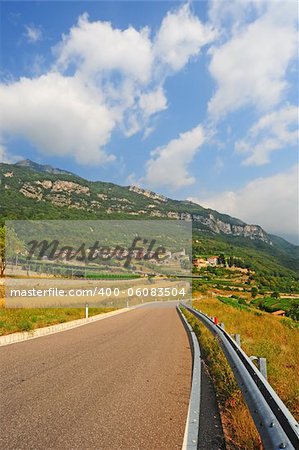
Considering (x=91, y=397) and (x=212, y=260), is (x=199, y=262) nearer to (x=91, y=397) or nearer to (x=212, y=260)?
(x=212, y=260)

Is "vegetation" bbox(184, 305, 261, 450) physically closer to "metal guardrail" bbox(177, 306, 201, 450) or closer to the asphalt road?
"metal guardrail" bbox(177, 306, 201, 450)

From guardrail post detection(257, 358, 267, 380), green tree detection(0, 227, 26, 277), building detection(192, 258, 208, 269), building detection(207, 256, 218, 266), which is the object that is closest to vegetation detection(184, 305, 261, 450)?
guardrail post detection(257, 358, 267, 380)

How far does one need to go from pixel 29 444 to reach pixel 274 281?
468 ft

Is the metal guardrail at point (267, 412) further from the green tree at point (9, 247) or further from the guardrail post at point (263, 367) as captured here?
the green tree at point (9, 247)

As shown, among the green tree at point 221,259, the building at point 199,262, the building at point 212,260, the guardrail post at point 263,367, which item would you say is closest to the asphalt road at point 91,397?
the guardrail post at point 263,367

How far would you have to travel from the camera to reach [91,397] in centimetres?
567

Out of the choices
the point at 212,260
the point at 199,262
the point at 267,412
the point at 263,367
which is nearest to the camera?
the point at 267,412

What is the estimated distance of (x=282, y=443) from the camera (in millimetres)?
2715

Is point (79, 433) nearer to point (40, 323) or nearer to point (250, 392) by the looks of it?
point (250, 392)

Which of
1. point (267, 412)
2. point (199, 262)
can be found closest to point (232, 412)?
point (267, 412)

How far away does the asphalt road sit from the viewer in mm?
4125

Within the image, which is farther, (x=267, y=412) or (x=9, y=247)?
(x=9, y=247)

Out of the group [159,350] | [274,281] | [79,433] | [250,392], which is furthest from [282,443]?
[274,281]

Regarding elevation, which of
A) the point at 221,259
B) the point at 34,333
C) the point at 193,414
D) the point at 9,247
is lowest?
the point at 34,333
